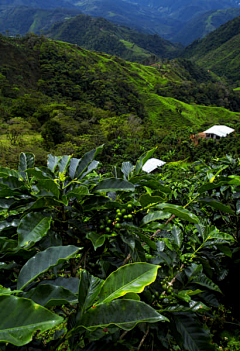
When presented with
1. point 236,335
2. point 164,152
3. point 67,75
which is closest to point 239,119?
point 164,152

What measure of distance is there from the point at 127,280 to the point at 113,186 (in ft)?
1.39

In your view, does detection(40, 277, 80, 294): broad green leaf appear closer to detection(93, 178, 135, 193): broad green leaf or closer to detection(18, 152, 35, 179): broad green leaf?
detection(93, 178, 135, 193): broad green leaf

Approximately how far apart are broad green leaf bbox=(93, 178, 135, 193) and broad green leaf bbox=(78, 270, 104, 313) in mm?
359

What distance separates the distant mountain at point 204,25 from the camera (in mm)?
163875

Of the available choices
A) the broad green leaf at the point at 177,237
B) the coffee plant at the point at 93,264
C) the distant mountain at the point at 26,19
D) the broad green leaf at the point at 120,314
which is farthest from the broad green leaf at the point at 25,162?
the distant mountain at the point at 26,19

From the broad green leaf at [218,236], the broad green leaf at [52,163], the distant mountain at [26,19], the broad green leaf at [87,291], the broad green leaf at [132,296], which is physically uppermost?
the distant mountain at [26,19]

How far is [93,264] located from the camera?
3.33ft

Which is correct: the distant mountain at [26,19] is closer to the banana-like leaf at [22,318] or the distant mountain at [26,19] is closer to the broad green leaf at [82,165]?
the broad green leaf at [82,165]

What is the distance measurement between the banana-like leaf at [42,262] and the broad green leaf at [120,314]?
17cm

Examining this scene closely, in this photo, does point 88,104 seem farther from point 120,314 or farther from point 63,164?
point 120,314

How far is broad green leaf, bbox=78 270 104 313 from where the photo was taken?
1.91 feet

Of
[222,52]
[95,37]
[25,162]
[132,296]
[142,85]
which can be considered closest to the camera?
[132,296]

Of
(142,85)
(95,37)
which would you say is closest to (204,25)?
(95,37)

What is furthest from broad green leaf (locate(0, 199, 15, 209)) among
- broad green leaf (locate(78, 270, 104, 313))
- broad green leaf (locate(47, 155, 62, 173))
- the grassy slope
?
the grassy slope
